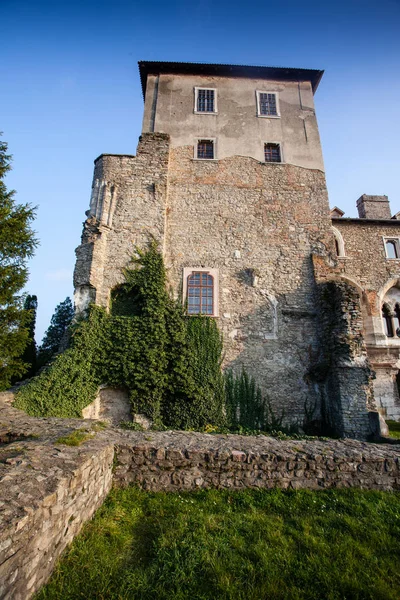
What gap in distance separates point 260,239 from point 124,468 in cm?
1122

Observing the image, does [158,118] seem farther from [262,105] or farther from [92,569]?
[92,569]

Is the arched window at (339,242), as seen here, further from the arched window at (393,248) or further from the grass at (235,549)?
the grass at (235,549)

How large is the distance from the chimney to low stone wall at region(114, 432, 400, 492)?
17556 millimetres

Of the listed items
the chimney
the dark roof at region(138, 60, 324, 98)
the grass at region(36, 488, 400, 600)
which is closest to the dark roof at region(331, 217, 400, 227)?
the chimney

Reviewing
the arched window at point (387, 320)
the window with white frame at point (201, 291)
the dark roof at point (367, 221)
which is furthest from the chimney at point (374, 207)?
the window with white frame at point (201, 291)

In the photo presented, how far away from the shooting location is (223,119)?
16219 mm

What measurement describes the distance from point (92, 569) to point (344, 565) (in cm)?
304

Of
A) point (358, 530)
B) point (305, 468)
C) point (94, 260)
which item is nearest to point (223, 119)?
point (94, 260)

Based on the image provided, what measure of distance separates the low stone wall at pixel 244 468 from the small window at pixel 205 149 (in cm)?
1405

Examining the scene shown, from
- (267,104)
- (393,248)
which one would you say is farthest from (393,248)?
(267,104)

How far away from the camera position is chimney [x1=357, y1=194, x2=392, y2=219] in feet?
65.0

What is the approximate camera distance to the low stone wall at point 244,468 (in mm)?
6000

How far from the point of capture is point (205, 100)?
16.7 m

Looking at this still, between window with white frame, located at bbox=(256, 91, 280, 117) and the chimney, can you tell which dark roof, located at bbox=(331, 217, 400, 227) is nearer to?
the chimney
